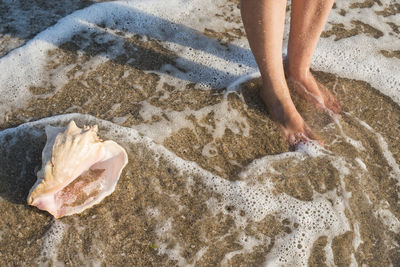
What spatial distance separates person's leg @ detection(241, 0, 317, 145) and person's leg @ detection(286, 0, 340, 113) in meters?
0.20

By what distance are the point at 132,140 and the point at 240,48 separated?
1.17m

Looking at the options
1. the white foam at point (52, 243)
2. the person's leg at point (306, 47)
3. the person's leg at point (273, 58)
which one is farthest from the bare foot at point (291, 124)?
the white foam at point (52, 243)

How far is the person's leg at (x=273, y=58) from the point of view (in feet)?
6.79

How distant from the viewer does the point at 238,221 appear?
221 cm

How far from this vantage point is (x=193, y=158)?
2422 millimetres

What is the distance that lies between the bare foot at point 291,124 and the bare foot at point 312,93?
0.21 metres

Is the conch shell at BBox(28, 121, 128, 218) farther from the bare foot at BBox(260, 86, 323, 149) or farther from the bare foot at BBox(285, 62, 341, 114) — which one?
the bare foot at BBox(285, 62, 341, 114)

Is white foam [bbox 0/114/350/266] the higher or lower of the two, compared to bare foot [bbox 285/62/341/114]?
lower

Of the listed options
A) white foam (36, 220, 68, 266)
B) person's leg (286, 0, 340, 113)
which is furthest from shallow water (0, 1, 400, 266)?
person's leg (286, 0, 340, 113)

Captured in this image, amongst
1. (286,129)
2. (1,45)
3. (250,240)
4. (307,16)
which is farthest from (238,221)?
(1,45)

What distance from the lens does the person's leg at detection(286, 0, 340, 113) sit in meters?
2.33

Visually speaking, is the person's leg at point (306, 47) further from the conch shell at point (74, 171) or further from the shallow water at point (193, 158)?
the conch shell at point (74, 171)

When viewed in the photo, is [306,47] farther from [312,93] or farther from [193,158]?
[193,158]

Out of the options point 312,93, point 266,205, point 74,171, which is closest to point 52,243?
point 74,171
